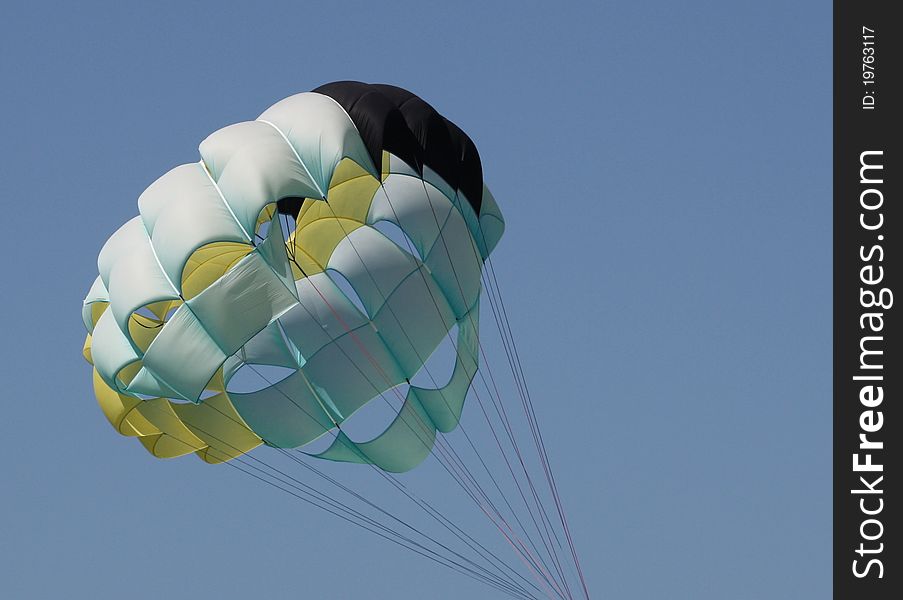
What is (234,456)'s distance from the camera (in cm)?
2544

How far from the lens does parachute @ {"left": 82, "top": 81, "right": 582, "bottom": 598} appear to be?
23125 millimetres

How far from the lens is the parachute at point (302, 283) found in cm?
2312

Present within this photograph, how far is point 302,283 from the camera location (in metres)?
25.7

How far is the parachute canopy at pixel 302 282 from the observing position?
75.8 feet

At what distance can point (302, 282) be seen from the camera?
2572 cm

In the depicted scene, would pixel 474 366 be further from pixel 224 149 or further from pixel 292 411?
pixel 224 149

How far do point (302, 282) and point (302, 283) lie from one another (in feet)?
0.04

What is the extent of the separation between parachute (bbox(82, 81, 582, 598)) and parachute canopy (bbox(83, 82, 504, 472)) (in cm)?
2

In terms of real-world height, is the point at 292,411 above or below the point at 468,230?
below

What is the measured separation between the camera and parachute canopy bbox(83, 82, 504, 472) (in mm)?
23109

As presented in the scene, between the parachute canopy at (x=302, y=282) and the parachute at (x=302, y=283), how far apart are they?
0.02 m
